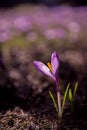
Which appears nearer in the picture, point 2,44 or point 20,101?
point 20,101

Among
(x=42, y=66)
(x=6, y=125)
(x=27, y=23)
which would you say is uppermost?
(x=27, y=23)

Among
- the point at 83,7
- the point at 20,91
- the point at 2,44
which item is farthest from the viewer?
the point at 83,7

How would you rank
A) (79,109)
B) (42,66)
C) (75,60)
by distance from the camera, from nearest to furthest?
(42,66) → (79,109) → (75,60)

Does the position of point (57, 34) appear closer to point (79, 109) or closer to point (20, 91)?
point (20, 91)

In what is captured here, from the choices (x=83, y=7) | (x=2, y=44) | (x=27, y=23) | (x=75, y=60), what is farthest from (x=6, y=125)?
(x=83, y=7)

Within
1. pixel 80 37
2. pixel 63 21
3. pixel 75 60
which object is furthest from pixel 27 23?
pixel 75 60

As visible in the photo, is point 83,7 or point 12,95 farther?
point 83,7

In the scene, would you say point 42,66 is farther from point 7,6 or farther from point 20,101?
point 7,6

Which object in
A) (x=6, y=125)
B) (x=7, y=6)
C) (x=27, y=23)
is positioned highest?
(x=7, y=6)

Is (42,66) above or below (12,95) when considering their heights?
above
